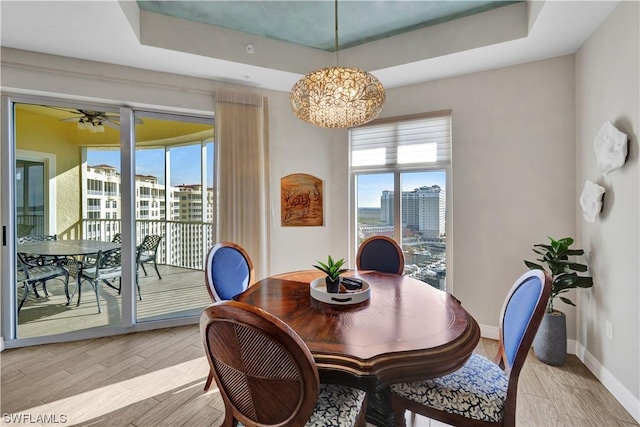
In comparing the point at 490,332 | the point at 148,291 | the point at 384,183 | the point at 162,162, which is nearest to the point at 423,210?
the point at 384,183

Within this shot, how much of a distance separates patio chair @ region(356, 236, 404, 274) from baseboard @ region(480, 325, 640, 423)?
157 centimetres

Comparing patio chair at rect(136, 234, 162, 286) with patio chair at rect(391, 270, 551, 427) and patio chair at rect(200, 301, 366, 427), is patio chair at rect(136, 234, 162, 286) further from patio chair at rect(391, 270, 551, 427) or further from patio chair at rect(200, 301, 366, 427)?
patio chair at rect(391, 270, 551, 427)

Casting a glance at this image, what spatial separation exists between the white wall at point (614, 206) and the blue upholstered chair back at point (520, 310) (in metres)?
1.05

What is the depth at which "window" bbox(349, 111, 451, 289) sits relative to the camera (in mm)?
3164

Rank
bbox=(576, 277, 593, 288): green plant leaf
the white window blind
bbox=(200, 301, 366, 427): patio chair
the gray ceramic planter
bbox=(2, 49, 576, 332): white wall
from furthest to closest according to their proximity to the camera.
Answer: the white window blind, bbox=(2, 49, 576, 332): white wall, the gray ceramic planter, bbox=(576, 277, 593, 288): green plant leaf, bbox=(200, 301, 366, 427): patio chair

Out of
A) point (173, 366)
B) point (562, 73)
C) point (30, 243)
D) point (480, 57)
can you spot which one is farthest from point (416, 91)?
point (30, 243)

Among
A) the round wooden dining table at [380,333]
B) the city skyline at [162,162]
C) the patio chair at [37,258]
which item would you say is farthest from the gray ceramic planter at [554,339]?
the patio chair at [37,258]

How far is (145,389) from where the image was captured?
81.7 inches

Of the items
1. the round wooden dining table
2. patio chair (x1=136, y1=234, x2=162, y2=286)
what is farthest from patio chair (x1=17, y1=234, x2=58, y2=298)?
the round wooden dining table

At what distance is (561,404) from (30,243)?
14.8ft

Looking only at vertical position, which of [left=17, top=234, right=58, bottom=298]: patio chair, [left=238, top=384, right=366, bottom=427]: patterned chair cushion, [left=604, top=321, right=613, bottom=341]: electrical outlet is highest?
[left=17, top=234, right=58, bottom=298]: patio chair

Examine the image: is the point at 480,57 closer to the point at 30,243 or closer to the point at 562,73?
the point at 562,73

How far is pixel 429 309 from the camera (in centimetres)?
157

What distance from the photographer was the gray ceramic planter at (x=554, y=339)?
2354 millimetres
